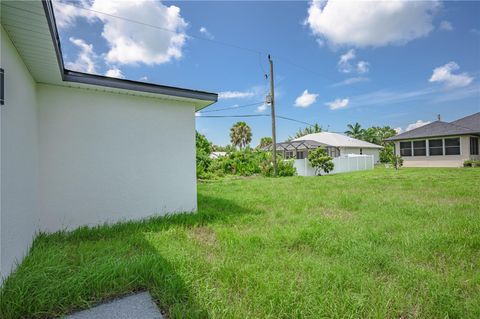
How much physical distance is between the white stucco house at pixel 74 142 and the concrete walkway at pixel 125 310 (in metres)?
1.00

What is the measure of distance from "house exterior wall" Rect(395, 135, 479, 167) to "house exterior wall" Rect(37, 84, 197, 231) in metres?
20.1

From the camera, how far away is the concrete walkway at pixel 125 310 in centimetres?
167

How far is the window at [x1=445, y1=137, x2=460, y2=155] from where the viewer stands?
16.3 meters

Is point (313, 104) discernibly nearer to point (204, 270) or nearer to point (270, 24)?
point (270, 24)

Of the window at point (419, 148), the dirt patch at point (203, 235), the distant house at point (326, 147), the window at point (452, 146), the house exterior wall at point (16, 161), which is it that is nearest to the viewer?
the house exterior wall at point (16, 161)

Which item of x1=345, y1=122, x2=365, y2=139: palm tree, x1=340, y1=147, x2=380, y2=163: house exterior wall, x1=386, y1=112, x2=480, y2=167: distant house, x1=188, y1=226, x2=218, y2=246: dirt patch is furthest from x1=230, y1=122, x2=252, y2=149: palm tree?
x1=188, y1=226, x2=218, y2=246: dirt patch

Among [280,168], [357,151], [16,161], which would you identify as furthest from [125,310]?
[357,151]

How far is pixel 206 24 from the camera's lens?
25.6 feet

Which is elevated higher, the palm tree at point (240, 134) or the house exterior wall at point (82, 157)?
the palm tree at point (240, 134)

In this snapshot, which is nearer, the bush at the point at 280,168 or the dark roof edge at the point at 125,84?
the dark roof edge at the point at 125,84

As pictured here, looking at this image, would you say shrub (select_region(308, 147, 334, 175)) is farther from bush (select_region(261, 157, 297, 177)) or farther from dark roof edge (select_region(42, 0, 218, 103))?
dark roof edge (select_region(42, 0, 218, 103))

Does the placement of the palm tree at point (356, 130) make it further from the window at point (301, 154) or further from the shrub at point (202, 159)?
the shrub at point (202, 159)

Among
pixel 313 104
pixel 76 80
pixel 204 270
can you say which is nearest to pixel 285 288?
pixel 204 270

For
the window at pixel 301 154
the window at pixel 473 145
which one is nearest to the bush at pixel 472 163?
the window at pixel 473 145
